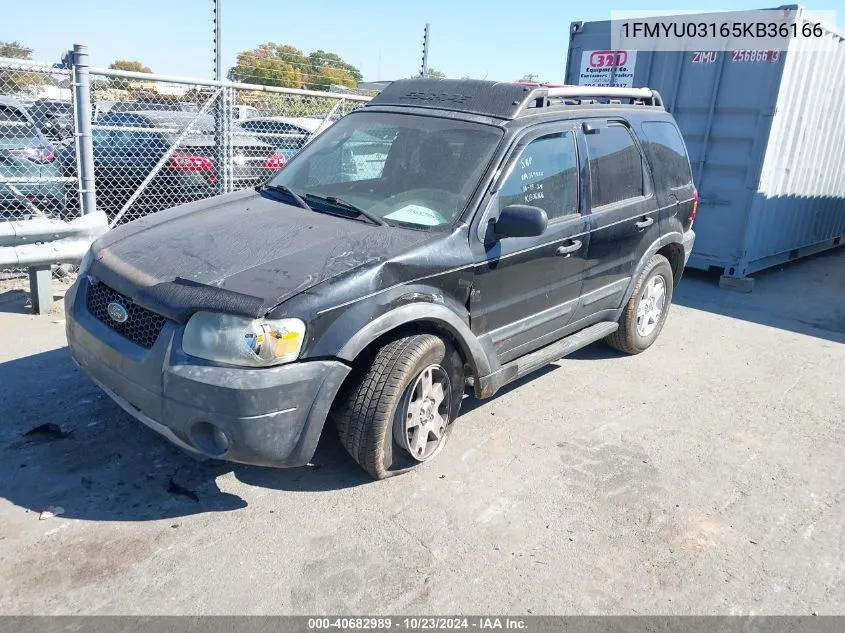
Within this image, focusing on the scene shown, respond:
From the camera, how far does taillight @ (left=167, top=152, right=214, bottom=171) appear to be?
7812 millimetres

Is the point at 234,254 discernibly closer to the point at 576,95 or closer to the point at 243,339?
the point at 243,339

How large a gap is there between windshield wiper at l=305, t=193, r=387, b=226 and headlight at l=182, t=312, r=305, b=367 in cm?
98

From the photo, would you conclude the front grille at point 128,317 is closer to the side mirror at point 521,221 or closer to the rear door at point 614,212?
the side mirror at point 521,221

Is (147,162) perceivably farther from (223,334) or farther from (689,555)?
(689,555)

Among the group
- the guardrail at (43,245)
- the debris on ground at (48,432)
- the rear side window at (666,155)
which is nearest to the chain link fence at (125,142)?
the guardrail at (43,245)

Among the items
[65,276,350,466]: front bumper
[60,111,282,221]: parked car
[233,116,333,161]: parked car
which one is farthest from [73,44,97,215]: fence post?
[65,276,350,466]: front bumper

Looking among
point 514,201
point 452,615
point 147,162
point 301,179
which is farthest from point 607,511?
point 147,162

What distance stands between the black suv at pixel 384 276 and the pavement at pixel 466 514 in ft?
1.30

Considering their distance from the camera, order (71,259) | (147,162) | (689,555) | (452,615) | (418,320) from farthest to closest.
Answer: (147,162)
(71,259)
(418,320)
(689,555)
(452,615)

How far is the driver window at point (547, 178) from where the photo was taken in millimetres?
4043

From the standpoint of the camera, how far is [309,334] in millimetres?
3078

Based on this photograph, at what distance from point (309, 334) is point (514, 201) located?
5.17ft

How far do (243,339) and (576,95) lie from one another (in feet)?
9.46

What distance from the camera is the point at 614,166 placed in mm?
4879
